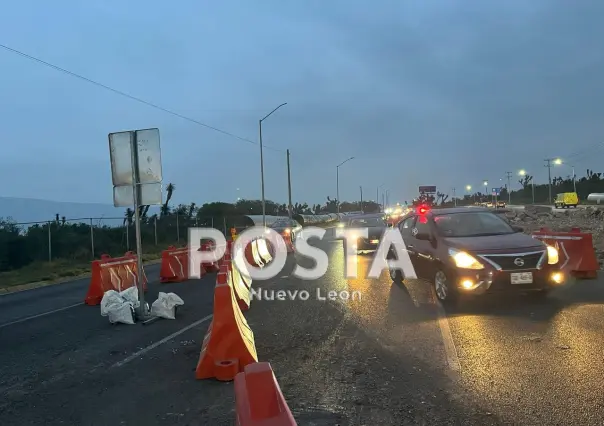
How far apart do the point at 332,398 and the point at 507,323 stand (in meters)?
3.76

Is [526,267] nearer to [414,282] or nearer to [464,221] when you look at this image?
[464,221]

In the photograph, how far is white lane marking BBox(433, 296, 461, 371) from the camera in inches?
227

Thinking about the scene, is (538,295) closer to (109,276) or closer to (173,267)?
(109,276)

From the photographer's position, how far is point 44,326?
9242 millimetres

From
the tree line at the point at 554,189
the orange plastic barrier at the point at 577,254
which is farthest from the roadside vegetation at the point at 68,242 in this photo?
the tree line at the point at 554,189

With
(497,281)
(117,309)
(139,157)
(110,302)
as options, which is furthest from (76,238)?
(497,281)

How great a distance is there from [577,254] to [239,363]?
29.1 feet

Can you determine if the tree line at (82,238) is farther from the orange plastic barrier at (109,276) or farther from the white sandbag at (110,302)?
the white sandbag at (110,302)

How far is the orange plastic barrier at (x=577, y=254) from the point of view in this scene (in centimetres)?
1141

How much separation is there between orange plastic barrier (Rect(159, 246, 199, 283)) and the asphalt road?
488 cm

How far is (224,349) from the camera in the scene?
5770 millimetres

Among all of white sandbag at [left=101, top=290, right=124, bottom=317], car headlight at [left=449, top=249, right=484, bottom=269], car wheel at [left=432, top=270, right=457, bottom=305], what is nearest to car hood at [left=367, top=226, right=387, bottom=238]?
car wheel at [left=432, top=270, right=457, bottom=305]

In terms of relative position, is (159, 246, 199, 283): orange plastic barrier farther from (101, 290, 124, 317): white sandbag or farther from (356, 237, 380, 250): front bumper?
(356, 237, 380, 250): front bumper

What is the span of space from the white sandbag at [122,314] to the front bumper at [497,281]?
5.45m
